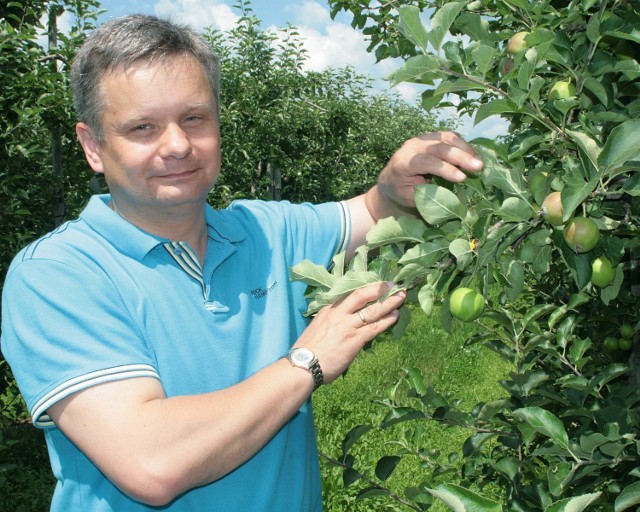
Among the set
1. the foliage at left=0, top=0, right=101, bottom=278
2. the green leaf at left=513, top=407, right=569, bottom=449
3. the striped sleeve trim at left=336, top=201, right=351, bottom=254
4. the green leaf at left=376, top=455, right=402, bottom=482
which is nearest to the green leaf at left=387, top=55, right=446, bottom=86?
the green leaf at left=513, top=407, right=569, bottom=449

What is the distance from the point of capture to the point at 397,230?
3.64ft

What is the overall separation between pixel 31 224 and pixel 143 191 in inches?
121

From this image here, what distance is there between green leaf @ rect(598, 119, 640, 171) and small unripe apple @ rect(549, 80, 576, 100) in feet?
0.77

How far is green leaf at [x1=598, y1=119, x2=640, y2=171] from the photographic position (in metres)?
0.87

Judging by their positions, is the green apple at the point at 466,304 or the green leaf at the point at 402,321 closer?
the green apple at the point at 466,304

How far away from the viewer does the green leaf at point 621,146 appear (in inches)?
34.4

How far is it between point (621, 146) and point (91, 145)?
3.49 ft

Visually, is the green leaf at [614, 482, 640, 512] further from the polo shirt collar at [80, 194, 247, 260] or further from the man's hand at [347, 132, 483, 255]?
the polo shirt collar at [80, 194, 247, 260]

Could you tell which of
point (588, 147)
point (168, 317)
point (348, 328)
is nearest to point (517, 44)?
point (588, 147)

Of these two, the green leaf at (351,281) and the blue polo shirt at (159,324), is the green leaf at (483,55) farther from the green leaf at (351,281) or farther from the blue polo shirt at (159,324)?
the blue polo shirt at (159,324)

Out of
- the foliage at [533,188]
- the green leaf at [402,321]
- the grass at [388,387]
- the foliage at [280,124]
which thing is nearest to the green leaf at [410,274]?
the foliage at [533,188]

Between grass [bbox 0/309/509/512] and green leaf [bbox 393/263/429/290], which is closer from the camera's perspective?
green leaf [bbox 393/263/429/290]

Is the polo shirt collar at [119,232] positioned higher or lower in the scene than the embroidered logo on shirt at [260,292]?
higher

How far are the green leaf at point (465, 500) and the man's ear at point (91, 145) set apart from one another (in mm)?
995
